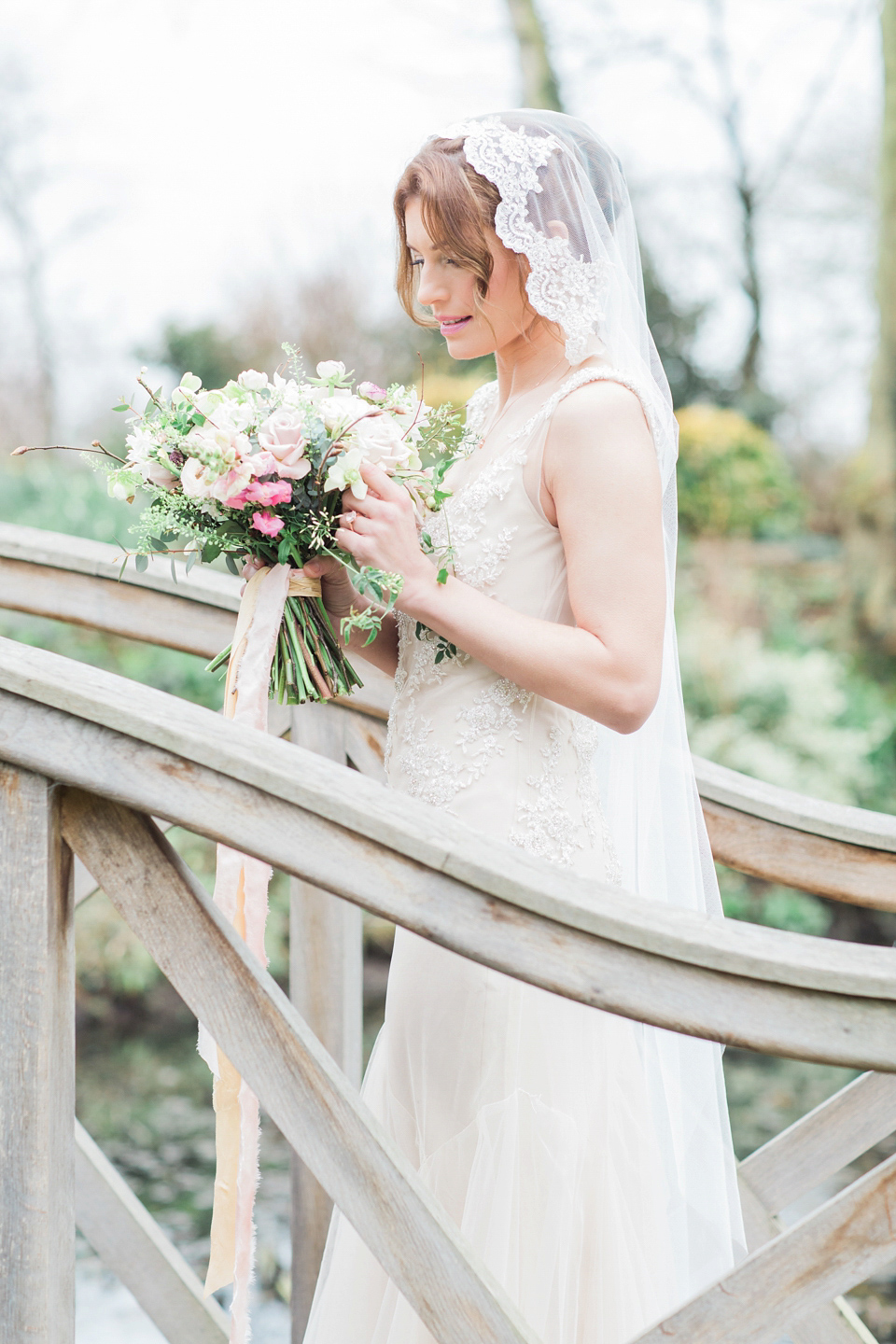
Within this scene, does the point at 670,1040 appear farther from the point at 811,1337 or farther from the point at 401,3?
the point at 401,3

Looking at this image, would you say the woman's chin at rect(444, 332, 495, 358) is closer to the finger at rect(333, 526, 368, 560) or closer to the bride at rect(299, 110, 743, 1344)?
the bride at rect(299, 110, 743, 1344)

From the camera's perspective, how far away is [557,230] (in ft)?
5.33

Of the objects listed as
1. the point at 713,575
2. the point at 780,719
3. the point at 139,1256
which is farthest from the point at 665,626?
the point at 713,575

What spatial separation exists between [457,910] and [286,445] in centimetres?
74

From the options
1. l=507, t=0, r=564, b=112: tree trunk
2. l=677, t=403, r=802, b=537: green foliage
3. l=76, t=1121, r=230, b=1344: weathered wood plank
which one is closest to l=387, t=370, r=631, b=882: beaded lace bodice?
l=76, t=1121, r=230, b=1344: weathered wood plank

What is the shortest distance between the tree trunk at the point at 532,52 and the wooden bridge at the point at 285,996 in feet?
26.9

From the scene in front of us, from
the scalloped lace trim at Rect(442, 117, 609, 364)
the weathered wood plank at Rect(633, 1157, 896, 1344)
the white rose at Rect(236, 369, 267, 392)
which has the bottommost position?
the weathered wood plank at Rect(633, 1157, 896, 1344)

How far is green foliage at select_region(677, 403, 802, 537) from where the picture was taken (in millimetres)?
7293

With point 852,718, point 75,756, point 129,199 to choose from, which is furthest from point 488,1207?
point 129,199

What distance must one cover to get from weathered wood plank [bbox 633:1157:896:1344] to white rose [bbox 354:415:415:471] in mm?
979

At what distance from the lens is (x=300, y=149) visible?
7805 millimetres

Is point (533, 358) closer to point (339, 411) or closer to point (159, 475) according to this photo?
point (339, 411)

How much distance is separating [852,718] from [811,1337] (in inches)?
200

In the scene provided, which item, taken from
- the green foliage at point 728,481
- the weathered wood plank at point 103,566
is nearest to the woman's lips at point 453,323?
the weathered wood plank at point 103,566
